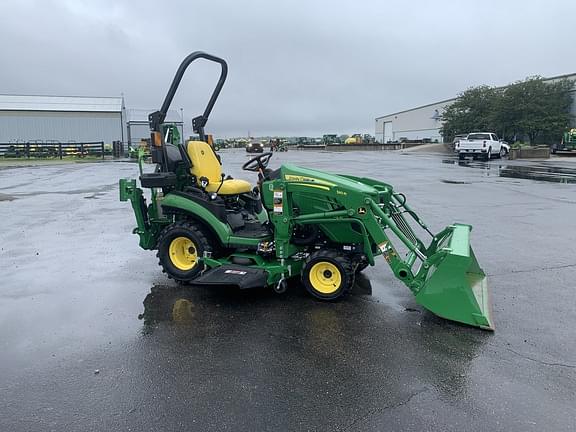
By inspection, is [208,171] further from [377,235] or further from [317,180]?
[377,235]

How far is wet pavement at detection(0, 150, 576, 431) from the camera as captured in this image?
9.34 feet

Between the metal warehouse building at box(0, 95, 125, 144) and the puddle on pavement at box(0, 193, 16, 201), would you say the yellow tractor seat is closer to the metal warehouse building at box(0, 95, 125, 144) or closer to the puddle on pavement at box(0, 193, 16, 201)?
the puddle on pavement at box(0, 193, 16, 201)

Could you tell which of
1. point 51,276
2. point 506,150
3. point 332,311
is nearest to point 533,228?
point 332,311

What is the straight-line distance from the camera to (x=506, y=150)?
1533 inches

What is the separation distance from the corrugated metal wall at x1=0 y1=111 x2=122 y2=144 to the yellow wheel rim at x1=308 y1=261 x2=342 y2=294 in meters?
52.6

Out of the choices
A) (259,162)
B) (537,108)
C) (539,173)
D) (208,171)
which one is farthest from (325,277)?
(537,108)

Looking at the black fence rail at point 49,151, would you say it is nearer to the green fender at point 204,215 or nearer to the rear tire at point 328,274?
the green fender at point 204,215

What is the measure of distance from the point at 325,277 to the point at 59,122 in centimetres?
5519

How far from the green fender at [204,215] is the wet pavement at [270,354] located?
0.64m

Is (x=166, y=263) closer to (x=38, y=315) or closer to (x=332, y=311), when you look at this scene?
(x=38, y=315)

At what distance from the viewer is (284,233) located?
15.4 feet

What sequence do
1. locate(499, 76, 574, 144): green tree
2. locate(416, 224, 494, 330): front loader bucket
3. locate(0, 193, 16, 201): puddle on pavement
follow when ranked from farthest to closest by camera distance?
locate(499, 76, 574, 144): green tree < locate(0, 193, 16, 201): puddle on pavement < locate(416, 224, 494, 330): front loader bucket

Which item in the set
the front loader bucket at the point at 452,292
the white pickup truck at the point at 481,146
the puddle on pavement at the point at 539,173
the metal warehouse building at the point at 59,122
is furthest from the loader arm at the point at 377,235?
the metal warehouse building at the point at 59,122

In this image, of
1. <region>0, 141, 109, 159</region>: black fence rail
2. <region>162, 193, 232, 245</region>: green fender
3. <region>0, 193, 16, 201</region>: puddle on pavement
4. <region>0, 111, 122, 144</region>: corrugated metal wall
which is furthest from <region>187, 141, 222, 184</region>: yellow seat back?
<region>0, 111, 122, 144</region>: corrugated metal wall
